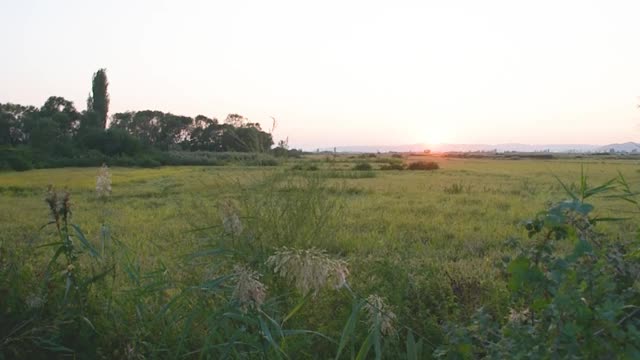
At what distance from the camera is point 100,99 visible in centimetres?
6369

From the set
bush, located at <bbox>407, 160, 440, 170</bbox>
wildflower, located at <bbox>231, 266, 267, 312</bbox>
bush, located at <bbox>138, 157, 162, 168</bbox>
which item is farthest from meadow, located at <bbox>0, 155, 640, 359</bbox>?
bush, located at <bbox>138, 157, 162, 168</bbox>

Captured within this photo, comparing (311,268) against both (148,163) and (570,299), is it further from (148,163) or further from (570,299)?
(148,163)

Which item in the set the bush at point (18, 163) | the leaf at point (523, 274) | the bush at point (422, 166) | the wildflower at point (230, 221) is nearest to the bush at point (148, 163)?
the bush at point (18, 163)

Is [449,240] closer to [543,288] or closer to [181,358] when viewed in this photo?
[181,358]

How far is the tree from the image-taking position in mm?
62506

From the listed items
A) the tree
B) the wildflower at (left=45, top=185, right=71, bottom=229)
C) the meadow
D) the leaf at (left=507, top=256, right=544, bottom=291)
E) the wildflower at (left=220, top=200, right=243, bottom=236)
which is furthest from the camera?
the tree

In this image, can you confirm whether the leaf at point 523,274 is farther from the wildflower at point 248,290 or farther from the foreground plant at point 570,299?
the wildflower at point 248,290

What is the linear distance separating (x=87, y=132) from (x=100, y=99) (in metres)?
9.60

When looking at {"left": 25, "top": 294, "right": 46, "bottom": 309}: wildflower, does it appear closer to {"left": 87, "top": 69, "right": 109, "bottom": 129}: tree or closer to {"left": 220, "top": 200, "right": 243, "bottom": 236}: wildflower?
{"left": 220, "top": 200, "right": 243, "bottom": 236}: wildflower

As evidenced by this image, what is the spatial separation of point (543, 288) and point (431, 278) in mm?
3268

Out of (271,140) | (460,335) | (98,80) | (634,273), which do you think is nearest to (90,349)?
(271,140)

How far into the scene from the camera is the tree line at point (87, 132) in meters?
50.3

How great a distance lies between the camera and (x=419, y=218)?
12391mm

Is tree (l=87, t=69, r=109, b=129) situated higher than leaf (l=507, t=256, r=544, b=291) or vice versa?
tree (l=87, t=69, r=109, b=129)
